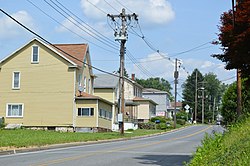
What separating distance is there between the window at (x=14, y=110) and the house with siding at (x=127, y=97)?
45.2ft

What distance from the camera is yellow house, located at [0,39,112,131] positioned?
5006 cm

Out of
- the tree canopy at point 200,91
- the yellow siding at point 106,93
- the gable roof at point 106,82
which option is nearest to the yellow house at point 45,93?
the yellow siding at point 106,93

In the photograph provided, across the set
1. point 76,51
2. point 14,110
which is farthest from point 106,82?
point 14,110

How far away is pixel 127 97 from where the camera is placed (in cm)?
8006

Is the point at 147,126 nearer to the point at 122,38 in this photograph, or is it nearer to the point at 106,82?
the point at 106,82

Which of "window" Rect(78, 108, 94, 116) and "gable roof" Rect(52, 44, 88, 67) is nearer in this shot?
"window" Rect(78, 108, 94, 116)

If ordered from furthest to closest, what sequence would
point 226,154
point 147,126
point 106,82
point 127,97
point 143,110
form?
point 143,110
point 127,97
point 147,126
point 106,82
point 226,154

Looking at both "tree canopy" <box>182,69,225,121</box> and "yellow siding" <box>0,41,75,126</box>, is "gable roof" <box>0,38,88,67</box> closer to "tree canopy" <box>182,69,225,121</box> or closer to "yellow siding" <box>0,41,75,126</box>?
"yellow siding" <box>0,41,75,126</box>

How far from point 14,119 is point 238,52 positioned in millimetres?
38913

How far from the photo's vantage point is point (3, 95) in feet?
168

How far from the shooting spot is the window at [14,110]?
166ft

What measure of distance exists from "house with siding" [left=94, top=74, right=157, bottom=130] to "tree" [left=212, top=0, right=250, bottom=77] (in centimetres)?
4508

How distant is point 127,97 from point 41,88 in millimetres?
30418

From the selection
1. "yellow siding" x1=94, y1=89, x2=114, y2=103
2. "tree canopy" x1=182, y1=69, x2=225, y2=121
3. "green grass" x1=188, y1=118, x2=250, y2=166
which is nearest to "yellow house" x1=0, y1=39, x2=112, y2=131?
"yellow siding" x1=94, y1=89, x2=114, y2=103
